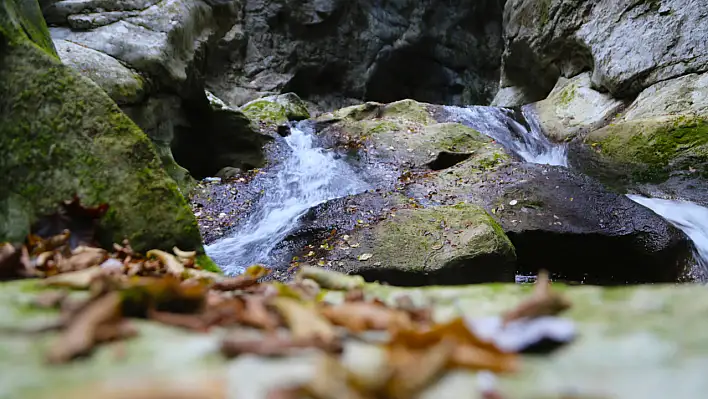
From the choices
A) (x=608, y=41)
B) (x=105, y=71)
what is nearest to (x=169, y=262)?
(x=105, y=71)

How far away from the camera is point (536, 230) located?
5809 mm

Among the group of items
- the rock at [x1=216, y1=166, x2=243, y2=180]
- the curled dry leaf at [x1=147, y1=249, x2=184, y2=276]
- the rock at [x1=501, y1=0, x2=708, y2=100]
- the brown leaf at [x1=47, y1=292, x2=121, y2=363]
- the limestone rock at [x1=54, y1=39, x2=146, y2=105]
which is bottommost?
the rock at [x1=216, y1=166, x2=243, y2=180]

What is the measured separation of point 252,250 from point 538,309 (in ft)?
16.7

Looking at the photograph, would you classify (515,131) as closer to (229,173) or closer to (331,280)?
(229,173)

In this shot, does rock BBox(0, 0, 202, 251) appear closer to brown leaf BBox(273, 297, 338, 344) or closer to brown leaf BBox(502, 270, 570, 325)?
brown leaf BBox(273, 297, 338, 344)

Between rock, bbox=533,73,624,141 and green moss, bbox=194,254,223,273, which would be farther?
rock, bbox=533,73,624,141

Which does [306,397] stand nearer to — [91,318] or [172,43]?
[91,318]

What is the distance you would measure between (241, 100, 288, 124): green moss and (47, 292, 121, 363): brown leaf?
1060cm

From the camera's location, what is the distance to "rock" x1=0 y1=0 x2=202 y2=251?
2.52m

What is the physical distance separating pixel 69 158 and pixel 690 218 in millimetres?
7208

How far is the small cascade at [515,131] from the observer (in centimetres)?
1059

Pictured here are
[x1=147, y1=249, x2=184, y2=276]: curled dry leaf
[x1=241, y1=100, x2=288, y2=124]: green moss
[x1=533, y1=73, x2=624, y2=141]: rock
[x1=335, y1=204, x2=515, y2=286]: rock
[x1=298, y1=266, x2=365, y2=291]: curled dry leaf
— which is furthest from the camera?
[x1=241, y1=100, x2=288, y2=124]: green moss

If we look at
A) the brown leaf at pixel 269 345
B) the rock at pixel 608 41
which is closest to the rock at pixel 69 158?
the brown leaf at pixel 269 345

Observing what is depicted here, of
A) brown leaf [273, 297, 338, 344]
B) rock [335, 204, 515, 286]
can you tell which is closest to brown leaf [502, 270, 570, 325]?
brown leaf [273, 297, 338, 344]
